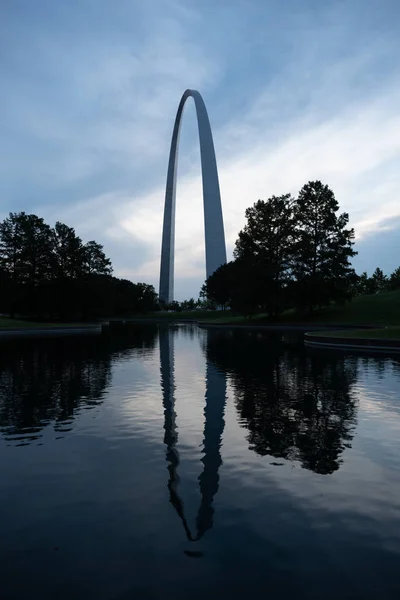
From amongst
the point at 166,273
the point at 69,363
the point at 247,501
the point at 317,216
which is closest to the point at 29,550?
the point at 247,501

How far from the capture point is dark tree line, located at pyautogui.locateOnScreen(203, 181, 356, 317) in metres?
59.9

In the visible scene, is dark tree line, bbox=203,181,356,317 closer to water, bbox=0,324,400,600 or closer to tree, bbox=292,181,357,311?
tree, bbox=292,181,357,311

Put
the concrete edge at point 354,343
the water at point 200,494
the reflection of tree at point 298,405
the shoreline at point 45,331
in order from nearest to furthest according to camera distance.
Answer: the water at point 200,494, the reflection of tree at point 298,405, the concrete edge at point 354,343, the shoreline at point 45,331

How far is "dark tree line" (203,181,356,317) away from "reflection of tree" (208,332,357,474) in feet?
121

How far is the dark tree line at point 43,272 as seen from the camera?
74.5 metres

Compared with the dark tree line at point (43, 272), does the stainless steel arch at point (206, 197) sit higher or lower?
higher

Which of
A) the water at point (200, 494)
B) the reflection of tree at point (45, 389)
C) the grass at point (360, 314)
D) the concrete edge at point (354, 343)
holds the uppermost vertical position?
the grass at point (360, 314)

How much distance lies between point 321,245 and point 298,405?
2072 inches

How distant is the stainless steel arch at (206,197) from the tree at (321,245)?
91.1 feet

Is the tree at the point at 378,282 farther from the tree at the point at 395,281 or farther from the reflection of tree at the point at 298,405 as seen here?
the reflection of tree at the point at 298,405

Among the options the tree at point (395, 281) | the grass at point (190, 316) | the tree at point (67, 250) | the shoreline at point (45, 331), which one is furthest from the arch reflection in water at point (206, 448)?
the tree at point (395, 281)

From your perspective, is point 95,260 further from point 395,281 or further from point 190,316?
point 395,281

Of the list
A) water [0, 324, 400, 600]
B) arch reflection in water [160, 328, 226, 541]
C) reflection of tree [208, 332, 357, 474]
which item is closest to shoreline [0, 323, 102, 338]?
reflection of tree [208, 332, 357, 474]

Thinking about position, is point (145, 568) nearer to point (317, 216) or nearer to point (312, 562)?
point (312, 562)
